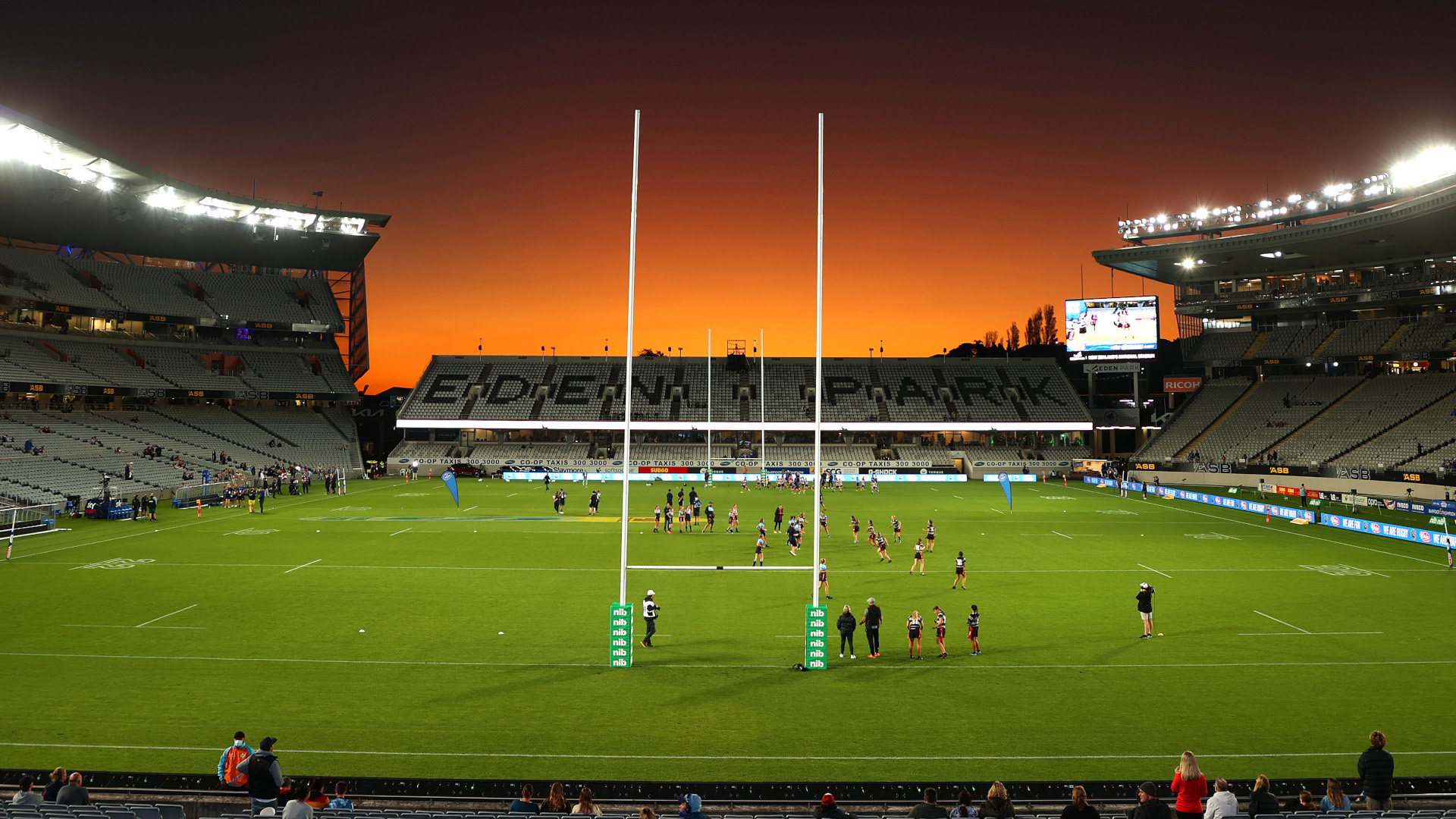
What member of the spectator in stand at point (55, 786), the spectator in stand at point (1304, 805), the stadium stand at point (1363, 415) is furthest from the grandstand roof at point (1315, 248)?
the spectator in stand at point (55, 786)

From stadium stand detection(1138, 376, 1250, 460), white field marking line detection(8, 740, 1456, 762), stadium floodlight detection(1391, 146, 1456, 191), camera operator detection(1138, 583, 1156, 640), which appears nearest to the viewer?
white field marking line detection(8, 740, 1456, 762)

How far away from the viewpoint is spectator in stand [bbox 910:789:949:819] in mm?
8000

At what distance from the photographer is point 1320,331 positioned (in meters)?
68.4

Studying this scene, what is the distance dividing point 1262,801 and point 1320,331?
76249 millimetres

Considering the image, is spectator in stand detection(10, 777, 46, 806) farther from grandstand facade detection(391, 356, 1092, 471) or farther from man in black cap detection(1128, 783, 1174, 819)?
grandstand facade detection(391, 356, 1092, 471)

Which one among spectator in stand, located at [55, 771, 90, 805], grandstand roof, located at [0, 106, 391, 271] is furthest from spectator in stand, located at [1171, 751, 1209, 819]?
grandstand roof, located at [0, 106, 391, 271]

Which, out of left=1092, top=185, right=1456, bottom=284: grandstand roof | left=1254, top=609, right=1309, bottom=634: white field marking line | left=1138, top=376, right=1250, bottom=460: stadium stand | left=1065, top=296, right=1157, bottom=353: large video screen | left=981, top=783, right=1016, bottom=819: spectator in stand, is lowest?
left=1254, top=609, right=1309, bottom=634: white field marking line

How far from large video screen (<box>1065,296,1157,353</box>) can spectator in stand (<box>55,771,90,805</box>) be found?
239 ft

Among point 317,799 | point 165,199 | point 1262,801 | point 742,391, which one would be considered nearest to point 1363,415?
point 742,391

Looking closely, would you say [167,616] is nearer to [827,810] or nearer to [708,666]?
[708,666]

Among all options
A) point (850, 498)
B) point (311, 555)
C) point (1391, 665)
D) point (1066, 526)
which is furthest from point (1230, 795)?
point (850, 498)

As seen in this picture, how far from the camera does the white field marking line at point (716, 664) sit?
16453mm

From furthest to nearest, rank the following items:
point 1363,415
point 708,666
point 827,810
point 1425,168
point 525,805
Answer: point 1363,415, point 1425,168, point 708,666, point 525,805, point 827,810

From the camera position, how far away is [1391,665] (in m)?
16.7
